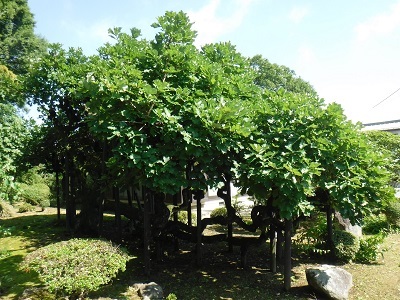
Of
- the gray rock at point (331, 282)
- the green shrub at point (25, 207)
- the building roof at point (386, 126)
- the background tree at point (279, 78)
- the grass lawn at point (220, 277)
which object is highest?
the background tree at point (279, 78)

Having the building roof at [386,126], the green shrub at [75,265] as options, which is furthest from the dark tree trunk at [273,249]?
the building roof at [386,126]

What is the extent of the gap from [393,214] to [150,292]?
1324 centimetres

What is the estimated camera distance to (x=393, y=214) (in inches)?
618

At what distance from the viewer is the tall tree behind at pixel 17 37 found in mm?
27000

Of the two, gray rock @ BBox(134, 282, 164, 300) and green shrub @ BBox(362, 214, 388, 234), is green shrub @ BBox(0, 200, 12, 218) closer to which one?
gray rock @ BBox(134, 282, 164, 300)

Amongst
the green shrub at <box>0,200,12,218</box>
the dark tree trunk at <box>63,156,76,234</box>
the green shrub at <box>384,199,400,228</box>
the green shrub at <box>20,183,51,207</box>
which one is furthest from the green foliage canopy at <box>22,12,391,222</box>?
the green shrub at <box>20,183,51,207</box>

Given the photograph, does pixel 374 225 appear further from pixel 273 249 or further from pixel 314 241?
pixel 273 249

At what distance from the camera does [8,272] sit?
10.3 metres

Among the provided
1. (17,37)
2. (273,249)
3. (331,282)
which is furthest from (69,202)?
(17,37)

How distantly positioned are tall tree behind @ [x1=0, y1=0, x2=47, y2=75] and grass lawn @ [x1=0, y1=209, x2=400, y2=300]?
20.4 metres

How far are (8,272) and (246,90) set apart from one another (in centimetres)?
959

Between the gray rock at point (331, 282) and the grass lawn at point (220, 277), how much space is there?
348 mm

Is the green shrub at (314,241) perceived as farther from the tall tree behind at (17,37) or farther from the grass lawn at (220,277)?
the tall tree behind at (17,37)

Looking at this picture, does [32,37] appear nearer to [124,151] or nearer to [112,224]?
[112,224]
